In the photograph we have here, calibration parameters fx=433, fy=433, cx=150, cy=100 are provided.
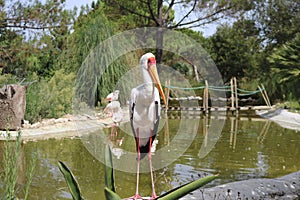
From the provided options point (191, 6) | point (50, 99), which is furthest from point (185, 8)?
point (50, 99)

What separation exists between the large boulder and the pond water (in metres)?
1.09

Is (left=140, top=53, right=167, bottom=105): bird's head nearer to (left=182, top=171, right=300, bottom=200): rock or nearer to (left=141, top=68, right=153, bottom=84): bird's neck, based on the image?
(left=141, top=68, right=153, bottom=84): bird's neck

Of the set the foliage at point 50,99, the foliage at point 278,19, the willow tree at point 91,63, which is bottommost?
the foliage at point 50,99

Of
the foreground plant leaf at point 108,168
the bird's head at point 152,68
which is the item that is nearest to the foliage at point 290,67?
the bird's head at point 152,68

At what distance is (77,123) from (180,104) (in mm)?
9088

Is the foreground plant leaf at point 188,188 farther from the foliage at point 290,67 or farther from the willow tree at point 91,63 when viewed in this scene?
the foliage at point 290,67

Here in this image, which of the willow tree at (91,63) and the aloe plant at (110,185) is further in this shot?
the willow tree at (91,63)

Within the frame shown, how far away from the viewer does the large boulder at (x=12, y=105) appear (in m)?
8.08

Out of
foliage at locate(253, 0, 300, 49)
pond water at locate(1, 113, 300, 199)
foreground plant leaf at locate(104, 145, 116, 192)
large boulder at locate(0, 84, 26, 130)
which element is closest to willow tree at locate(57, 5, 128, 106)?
large boulder at locate(0, 84, 26, 130)

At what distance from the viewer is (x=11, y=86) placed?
27.1 feet

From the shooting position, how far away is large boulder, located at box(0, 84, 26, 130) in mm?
8078

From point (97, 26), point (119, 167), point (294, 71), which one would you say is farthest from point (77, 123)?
point (294, 71)

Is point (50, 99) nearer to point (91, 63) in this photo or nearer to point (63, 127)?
point (63, 127)

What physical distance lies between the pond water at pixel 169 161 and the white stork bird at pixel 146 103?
653 millimetres
